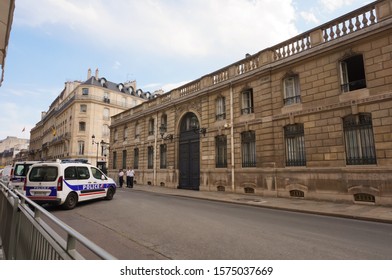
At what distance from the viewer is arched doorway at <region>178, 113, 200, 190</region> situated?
18.8m

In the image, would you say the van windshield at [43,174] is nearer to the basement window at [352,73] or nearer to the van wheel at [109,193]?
the van wheel at [109,193]

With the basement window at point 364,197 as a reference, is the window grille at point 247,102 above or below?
above

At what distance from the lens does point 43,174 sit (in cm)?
928

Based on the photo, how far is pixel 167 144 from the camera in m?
21.6

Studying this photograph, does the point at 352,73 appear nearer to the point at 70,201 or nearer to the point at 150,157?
the point at 70,201

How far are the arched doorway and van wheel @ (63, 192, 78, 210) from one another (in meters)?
9.97

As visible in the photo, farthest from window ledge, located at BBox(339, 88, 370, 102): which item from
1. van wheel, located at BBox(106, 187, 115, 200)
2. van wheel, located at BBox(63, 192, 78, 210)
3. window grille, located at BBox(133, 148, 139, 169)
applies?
window grille, located at BBox(133, 148, 139, 169)

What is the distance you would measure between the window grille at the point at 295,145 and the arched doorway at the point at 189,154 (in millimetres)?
7227

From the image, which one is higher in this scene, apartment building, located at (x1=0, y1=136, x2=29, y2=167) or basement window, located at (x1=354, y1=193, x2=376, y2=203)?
apartment building, located at (x1=0, y1=136, x2=29, y2=167)

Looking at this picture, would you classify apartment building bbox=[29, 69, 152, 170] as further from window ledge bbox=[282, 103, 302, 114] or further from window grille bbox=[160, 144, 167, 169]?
window ledge bbox=[282, 103, 302, 114]

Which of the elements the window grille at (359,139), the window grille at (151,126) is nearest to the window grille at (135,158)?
the window grille at (151,126)

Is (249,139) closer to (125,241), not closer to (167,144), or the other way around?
(167,144)

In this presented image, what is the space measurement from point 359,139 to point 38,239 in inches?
482

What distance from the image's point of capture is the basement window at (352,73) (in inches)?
443
